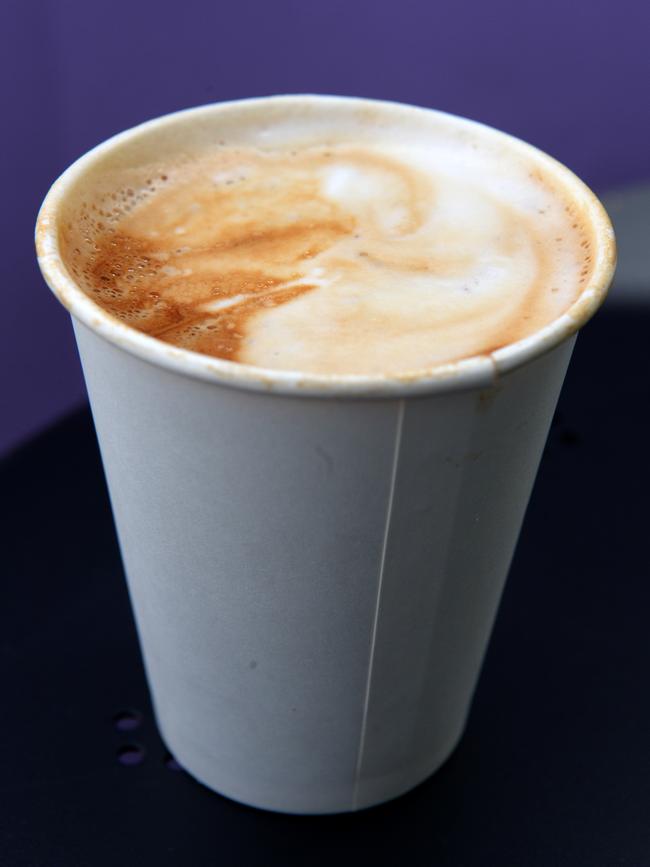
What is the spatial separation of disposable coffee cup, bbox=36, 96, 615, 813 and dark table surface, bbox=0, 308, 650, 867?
4cm

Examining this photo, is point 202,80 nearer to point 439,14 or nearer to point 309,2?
point 309,2

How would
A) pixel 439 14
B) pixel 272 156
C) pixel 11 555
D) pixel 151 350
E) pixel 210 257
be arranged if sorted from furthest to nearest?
pixel 439 14, pixel 11 555, pixel 272 156, pixel 210 257, pixel 151 350

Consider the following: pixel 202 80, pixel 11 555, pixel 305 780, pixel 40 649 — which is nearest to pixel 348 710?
pixel 305 780

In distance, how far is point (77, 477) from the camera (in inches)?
49.6

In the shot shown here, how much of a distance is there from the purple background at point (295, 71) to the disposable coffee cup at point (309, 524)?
77cm

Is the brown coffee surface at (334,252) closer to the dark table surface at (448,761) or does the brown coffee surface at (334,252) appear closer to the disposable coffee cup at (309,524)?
the disposable coffee cup at (309,524)

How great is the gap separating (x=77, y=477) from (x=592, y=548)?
587 mm

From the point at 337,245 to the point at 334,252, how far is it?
1 centimetres

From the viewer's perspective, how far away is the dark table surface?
2.99ft

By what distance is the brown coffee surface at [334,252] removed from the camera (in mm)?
754

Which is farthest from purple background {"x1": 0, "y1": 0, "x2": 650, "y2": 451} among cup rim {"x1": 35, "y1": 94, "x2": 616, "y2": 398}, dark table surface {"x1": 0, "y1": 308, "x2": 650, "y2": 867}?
cup rim {"x1": 35, "y1": 94, "x2": 616, "y2": 398}

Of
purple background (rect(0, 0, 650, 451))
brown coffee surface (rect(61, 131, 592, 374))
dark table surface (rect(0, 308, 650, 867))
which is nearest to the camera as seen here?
brown coffee surface (rect(61, 131, 592, 374))

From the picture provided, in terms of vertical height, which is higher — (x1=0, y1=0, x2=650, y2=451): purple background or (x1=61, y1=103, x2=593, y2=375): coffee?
(x1=61, y1=103, x2=593, y2=375): coffee

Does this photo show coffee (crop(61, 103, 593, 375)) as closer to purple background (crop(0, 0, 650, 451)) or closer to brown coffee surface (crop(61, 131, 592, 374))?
brown coffee surface (crop(61, 131, 592, 374))
